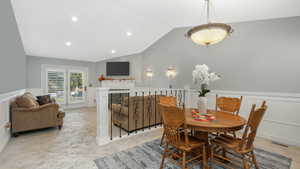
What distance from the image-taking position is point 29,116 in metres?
2.96

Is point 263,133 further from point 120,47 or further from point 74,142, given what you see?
point 120,47

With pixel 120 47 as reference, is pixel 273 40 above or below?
below

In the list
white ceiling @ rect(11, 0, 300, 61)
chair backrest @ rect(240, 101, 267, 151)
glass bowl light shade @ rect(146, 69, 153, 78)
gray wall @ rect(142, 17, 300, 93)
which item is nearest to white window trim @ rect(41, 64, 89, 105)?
white ceiling @ rect(11, 0, 300, 61)

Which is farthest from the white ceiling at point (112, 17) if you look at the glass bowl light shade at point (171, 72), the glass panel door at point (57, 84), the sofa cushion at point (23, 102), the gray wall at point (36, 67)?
the sofa cushion at point (23, 102)

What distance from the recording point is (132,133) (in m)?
3.02

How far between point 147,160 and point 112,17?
3587 mm

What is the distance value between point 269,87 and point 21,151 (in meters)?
5.18

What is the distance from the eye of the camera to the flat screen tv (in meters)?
6.16

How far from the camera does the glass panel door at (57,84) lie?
5.81 meters

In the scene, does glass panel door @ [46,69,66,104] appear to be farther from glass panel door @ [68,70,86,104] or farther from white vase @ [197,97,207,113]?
white vase @ [197,97,207,113]

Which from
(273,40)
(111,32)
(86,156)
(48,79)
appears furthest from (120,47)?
(273,40)

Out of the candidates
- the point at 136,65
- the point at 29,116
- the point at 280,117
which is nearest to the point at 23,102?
the point at 29,116

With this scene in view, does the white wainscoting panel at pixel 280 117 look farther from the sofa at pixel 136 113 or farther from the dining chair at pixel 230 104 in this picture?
the sofa at pixel 136 113

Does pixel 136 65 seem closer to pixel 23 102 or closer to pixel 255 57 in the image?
pixel 23 102
